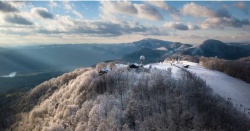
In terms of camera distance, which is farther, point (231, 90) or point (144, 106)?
point (231, 90)

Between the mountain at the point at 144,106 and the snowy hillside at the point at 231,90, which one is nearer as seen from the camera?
the mountain at the point at 144,106

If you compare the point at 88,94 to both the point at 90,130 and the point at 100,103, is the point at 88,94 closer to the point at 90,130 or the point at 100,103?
the point at 100,103

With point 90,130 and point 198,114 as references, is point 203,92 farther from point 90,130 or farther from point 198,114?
point 90,130

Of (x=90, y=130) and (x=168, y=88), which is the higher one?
(x=168, y=88)

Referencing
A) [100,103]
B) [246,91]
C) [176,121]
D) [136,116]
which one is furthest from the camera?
[246,91]

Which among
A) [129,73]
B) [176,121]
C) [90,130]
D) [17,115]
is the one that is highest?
[129,73]

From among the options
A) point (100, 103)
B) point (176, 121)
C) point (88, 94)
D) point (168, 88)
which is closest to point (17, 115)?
point (88, 94)

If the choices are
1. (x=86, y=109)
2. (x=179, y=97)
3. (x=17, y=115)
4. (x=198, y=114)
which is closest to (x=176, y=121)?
(x=198, y=114)

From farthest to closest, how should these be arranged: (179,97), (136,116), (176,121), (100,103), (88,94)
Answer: (88,94) → (100,103) → (179,97) → (136,116) → (176,121)

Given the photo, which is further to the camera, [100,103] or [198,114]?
[100,103]

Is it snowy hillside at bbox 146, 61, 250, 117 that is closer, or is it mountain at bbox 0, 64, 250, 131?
mountain at bbox 0, 64, 250, 131

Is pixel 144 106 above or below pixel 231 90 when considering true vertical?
above
